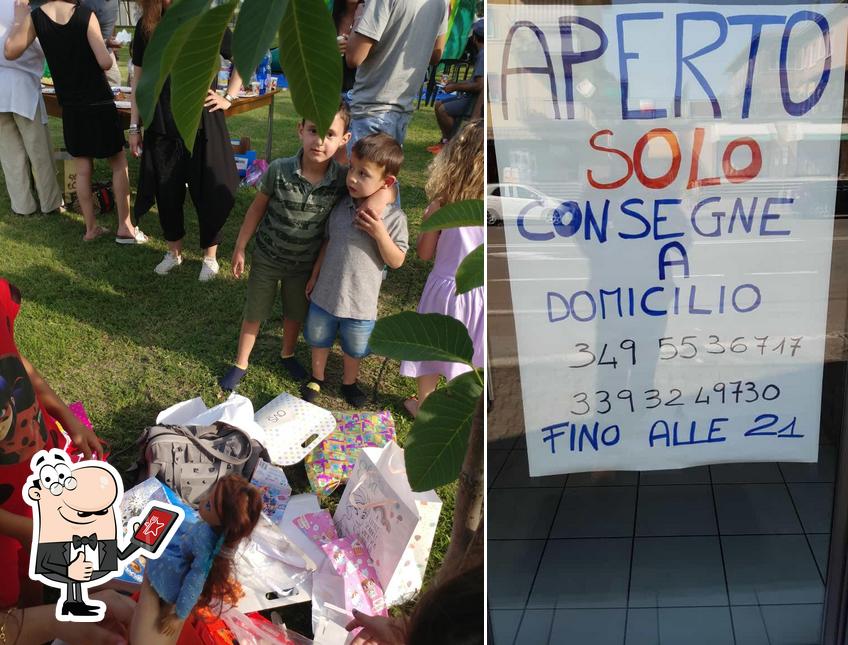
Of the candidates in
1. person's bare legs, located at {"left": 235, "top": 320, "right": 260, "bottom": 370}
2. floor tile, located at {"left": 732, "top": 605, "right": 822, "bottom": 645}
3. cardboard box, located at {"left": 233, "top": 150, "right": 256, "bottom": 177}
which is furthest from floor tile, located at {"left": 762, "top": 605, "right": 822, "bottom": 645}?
cardboard box, located at {"left": 233, "top": 150, "right": 256, "bottom": 177}

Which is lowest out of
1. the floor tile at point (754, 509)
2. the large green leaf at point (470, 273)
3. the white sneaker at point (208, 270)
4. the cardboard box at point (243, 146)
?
the white sneaker at point (208, 270)

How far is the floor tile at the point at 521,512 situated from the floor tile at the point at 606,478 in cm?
4

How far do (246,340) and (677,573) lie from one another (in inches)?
90.5

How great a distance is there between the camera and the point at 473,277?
119 centimetres

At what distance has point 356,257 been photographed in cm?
287

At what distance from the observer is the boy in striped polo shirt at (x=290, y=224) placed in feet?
9.44

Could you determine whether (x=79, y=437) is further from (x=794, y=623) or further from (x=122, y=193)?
(x=122, y=193)

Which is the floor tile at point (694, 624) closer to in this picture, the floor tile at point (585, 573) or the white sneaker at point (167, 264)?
the floor tile at point (585, 573)

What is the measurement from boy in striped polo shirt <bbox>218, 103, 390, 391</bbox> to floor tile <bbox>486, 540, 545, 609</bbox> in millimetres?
1802

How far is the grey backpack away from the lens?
7.55 ft

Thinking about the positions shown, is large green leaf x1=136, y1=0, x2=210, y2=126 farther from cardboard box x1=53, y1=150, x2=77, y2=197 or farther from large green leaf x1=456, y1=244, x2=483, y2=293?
cardboard box x1=53, y1=150, x2=77, y2=197

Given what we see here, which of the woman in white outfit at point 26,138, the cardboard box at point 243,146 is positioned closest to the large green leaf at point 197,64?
the woman in white outfit at point 26,138

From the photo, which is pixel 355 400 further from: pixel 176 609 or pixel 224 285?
pixel 176 609

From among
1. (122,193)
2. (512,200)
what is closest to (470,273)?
(512,200)
